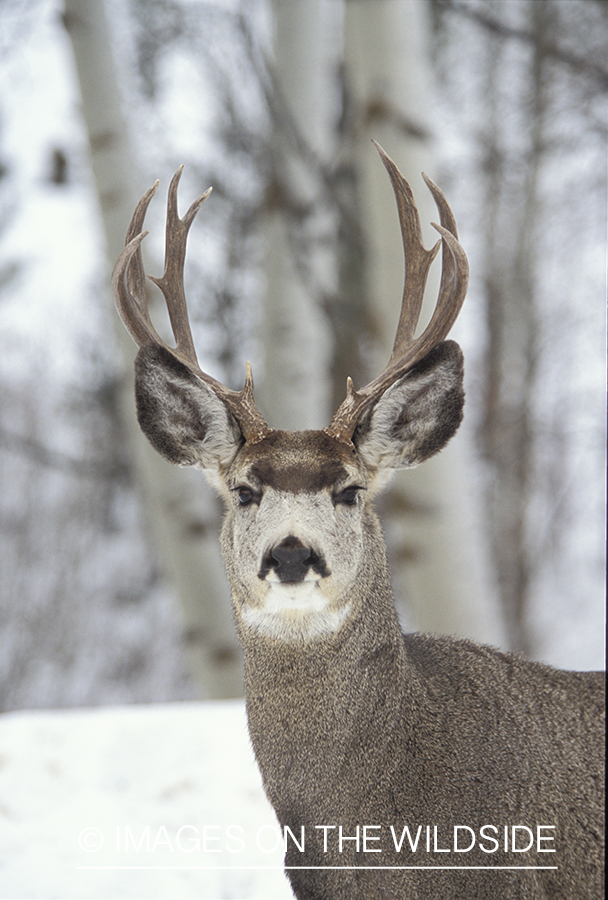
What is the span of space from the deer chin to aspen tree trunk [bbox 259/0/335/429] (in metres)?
1.94

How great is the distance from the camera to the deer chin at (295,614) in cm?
162

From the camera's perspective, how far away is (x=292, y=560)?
60.7 inches

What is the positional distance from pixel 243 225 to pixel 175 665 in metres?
4.45

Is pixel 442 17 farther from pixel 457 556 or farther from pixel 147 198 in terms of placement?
pixel 147 198

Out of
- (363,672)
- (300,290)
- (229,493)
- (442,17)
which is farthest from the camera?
(442,17)

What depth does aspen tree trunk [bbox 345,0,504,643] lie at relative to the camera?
3.27 meters

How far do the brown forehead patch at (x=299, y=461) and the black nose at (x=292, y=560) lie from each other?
16 centimetres

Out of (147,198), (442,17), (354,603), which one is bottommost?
(354,603)

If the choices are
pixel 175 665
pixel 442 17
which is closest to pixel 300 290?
pixel 442 17

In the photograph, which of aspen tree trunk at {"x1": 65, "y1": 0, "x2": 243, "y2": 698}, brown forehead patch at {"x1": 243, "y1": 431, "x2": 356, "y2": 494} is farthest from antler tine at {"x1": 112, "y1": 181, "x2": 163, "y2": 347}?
aspen tree trunk at {"x1": 65, "y1": 0, "x2": 243, "y2": 698}

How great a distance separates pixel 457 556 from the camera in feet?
11.0

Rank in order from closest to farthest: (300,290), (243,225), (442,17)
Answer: (300,290) < (243,225) < (442,17)

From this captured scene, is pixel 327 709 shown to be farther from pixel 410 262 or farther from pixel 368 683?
pixel 410 262

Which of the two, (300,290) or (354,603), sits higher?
(300,290)
